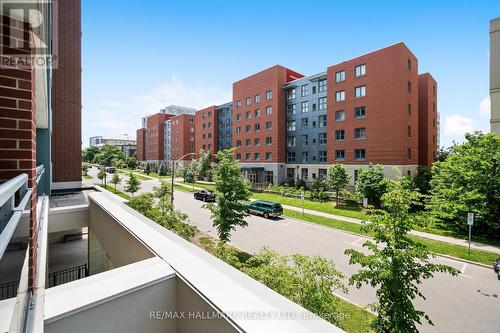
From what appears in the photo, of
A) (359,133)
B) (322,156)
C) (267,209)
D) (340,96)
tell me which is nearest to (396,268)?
(267,209)

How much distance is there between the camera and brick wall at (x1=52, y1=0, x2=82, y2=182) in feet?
53.3

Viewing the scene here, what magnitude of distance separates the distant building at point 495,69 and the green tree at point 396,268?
2031cm

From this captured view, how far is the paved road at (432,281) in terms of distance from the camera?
27.7 feet

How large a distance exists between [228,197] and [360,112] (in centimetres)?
2636

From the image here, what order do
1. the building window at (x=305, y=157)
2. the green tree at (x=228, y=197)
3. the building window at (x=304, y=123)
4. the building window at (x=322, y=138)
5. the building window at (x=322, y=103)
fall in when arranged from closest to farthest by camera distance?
the green tree at (x=228, y=197) → the building window at (x=322, y=138) → the building window at (x=322, y=103) → the building window at (x=305, y=157) → the building window at (x=304, y=123)

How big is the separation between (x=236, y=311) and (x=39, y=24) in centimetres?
365

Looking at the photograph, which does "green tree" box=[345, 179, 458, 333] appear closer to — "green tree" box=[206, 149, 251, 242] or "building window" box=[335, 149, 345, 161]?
"green tree" box=[206, 149, 251, 242]

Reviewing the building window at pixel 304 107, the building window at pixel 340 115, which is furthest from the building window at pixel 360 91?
the building window at pixel 304 107

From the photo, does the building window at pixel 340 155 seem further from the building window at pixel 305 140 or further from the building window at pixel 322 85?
the building window at pixel 322 85

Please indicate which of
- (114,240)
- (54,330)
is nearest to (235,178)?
(114,240)

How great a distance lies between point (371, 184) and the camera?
2527cm

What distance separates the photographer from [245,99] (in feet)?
167

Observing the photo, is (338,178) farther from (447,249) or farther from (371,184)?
(447,249)

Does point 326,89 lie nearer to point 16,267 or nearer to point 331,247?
point 331,247
